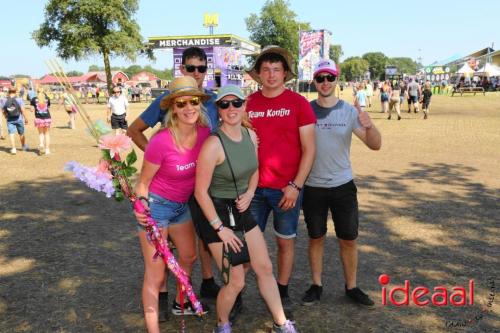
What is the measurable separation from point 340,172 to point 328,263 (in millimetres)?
1519

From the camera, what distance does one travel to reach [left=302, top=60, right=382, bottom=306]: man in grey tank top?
139 inches

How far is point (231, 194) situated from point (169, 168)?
0.48 meters

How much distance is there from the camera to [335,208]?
363 centimetres

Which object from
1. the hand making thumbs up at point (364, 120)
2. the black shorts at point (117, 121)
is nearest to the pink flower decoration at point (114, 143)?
the hand making thumbs up at point (364, 120)

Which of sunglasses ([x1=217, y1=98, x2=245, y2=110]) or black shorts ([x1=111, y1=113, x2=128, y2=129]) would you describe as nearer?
sunglasses ([x1=217, y1=98, x2=245, y2=110])

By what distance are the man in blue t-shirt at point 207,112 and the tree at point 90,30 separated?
3972 cm

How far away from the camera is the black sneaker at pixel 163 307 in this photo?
358 centimetres

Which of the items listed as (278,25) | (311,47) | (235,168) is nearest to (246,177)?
(235,168)

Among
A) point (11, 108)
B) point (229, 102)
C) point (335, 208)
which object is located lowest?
point (335, 208)

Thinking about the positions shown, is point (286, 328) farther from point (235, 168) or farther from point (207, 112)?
point (207, 112)

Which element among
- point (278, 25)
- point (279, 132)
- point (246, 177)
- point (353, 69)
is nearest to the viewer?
point (246, 177)

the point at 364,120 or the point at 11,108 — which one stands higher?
the point at 11,108

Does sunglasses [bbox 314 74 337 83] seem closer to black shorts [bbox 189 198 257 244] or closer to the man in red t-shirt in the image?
the man in red t-shirt

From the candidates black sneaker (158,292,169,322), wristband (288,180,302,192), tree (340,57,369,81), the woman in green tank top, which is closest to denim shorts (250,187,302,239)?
wristband (288,180,302,192)
